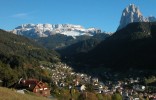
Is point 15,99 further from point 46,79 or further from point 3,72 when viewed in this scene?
point 46,79

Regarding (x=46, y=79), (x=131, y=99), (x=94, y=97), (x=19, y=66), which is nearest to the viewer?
(x=94, y=97)

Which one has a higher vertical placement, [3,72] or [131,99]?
[3,72]

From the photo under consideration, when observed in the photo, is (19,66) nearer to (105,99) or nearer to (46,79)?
(46,79)

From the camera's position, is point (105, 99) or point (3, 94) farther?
point (105, 99)

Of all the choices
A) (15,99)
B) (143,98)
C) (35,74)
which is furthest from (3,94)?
(35,74)

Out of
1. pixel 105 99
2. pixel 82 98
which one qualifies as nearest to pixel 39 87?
pixel 82 98

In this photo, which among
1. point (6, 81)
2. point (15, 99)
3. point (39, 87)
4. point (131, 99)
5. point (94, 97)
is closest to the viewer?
point (15, 99)

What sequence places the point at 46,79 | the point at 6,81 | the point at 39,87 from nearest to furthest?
the point at 39,87, the point at 6,81, the point at 46,79

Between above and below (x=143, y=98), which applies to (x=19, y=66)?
above

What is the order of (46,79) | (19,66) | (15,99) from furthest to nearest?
1. (19,66)
2. (46,79)
3. (15,99)

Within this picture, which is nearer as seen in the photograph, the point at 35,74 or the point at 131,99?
the point at 131,99
